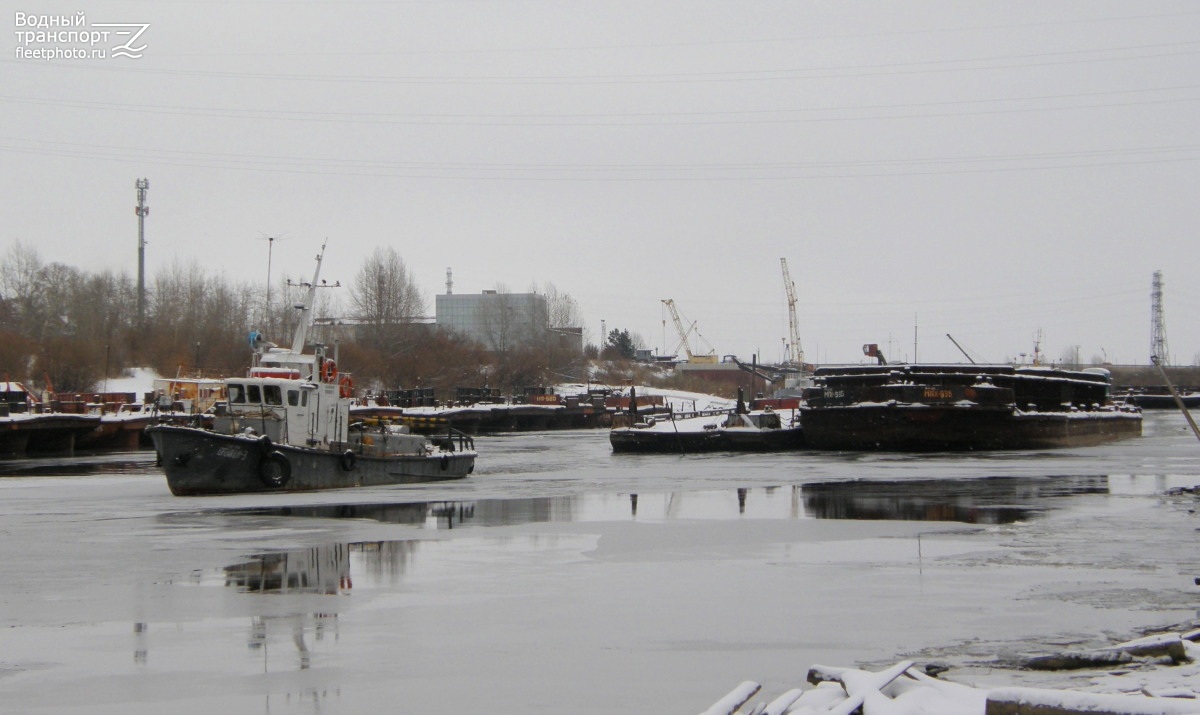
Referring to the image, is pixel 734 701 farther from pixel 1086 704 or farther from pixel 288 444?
pixel 288 444

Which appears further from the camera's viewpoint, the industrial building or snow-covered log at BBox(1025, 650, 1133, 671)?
the industrial building

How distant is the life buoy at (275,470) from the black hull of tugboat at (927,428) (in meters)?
24.9

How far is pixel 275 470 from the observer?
27.4 metres

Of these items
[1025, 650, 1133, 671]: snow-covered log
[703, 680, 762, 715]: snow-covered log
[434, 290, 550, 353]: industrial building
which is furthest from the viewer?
[434, 290, 550, 353]: industrial building

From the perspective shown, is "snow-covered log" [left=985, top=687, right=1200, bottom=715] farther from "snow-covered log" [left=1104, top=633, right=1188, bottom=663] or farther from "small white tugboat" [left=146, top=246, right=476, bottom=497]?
"small white tugboat" [left=146, top=246, right=476, bottom=497]

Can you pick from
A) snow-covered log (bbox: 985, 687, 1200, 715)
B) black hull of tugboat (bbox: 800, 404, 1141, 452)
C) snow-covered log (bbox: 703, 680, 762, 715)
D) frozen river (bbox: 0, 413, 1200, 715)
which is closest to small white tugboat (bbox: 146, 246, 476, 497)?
frozen river (bbox: 0, 413, 1200, 715)

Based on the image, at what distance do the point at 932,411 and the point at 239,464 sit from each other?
26.7 m

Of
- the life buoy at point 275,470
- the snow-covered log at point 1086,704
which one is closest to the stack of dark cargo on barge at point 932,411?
the life buoy at point 275,470

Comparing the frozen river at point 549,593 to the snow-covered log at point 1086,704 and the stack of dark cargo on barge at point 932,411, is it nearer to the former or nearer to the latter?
the snow-covered log at point 1086,704

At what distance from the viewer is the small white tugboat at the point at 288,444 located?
26.9 m

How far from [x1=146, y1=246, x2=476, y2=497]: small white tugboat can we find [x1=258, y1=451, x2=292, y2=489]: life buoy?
0.9 inches

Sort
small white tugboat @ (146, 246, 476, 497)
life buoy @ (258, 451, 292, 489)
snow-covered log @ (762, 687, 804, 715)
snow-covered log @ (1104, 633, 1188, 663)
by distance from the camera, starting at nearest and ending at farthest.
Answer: snow-covered log @ (762, 687, 804, 715), snow-covered log @ (1104, 633, 1188, 663), small white tugboat @ (146, 246, 476, 497), life buoy @ (258, 451, 292, 489)

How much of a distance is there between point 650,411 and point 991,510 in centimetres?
7126

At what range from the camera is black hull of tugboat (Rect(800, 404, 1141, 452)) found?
44562 mm
